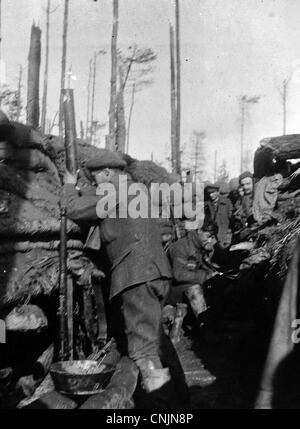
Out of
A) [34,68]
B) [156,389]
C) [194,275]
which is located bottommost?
[156,389]

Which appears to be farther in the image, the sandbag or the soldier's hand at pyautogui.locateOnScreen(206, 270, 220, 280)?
the soldier's hand at pyautogui.locateOnScreen(206, 270, 220, 280)

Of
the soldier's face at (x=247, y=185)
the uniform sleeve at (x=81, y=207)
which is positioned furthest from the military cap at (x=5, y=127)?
the soldier's face at (x=247, y=185)

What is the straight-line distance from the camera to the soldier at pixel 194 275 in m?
6.21

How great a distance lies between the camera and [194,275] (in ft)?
22.2

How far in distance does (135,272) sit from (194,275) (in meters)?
2.80

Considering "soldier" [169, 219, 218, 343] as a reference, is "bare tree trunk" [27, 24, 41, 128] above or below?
above

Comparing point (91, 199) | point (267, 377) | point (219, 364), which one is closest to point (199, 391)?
point (219, 364)

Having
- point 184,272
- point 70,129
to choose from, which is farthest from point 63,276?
point 184,272

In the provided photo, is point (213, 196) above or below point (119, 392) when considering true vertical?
above

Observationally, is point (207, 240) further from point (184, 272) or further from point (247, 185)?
point (184, 272)

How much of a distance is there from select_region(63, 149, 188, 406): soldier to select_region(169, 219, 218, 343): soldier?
6.24ft

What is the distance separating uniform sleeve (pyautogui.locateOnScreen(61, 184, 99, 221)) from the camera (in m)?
4.35

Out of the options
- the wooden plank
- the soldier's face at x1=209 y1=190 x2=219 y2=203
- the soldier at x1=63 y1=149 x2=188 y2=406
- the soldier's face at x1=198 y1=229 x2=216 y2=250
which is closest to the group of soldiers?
the soldier at x1=63 y1=149 x2=188 y2=406

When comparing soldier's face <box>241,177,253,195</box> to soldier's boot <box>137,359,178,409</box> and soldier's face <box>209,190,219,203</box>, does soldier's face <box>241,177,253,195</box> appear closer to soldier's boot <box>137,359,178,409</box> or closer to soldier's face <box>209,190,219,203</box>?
soldier's face <box>209,190,219,203</box>
